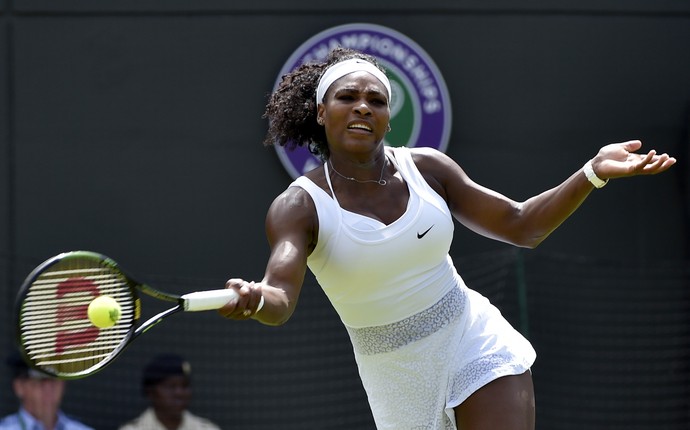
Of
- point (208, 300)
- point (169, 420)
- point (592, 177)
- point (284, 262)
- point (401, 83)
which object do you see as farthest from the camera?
point (401, 83)

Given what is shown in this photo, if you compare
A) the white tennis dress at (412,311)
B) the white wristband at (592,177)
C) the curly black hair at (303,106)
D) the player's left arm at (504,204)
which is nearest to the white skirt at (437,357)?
the white tennis dress at (412,311)

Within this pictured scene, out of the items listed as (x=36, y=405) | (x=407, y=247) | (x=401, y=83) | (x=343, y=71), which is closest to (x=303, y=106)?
(x=343, y=71)

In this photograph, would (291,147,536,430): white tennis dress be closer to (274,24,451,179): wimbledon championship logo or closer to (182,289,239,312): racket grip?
(182,289,239,312): racket grip

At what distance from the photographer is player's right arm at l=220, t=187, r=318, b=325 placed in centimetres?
326

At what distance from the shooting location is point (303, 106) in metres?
4.24

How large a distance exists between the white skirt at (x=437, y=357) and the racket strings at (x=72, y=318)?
3.10 ft

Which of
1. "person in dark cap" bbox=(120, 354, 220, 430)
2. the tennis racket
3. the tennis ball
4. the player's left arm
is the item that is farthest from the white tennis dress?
"person in dark cap" bbox=(120, 354, 220, 430)

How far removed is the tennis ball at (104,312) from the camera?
3.21 m

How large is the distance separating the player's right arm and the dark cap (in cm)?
286

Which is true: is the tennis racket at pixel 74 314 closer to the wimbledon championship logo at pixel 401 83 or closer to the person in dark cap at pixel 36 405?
the person in dark cap at pixel 36 405

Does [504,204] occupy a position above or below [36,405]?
above

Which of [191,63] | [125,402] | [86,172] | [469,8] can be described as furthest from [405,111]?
[125,402]

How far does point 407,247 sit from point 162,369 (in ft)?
9.86

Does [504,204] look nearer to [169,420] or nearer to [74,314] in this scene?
[74,314]
